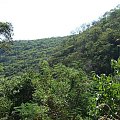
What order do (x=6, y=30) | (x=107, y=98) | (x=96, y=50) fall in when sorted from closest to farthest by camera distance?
(x=107, y=98), (x=6, y=30), (x=96, y=50)

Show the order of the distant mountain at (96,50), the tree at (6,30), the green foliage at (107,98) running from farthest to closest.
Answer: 1. the distant mountain at (96,50)
2. the tree at (6,30)
3. the green foliage at (107,98)

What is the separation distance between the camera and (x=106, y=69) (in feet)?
219

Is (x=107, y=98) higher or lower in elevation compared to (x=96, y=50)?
higher

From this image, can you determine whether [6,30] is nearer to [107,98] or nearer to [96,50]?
[107,98]

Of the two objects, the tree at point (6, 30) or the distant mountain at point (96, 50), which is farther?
the distant mountain at point (96, 50)

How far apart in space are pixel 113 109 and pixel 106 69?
5816cm

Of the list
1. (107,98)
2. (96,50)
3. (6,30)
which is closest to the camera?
(107,98)

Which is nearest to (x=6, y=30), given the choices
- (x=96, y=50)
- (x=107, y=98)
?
(x=107, y=98)

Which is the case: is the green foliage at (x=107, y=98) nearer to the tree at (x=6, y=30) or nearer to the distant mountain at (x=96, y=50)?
the tree at (x=6, y=30)

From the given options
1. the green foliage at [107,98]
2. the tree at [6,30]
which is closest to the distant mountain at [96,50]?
the tree at [6,30]

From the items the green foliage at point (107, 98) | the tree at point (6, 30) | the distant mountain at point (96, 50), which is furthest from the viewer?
the distant mountain at point (96, 50)

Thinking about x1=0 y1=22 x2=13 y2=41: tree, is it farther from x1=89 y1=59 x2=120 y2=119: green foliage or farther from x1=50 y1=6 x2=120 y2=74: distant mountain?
x1=50 y1=6 x2=120 y2=74: distant mountain

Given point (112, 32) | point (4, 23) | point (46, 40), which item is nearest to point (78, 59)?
point (112, 32)

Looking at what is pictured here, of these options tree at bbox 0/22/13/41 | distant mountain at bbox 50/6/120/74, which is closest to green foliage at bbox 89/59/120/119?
tree at bbox 0/22/13/41
